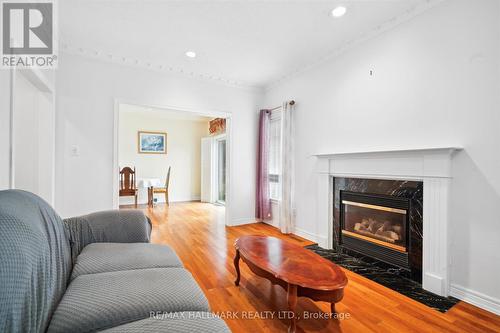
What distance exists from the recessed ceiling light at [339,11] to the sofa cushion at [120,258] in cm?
267

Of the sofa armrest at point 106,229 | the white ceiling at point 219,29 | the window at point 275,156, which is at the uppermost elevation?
the white ceiling at point 219,29

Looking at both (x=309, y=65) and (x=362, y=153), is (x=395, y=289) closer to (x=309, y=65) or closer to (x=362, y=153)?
(x=362, y=153)

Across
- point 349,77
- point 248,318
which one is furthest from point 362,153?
point 248,318

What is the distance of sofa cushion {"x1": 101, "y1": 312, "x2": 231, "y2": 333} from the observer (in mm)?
904

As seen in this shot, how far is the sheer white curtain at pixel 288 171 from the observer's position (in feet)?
12.7

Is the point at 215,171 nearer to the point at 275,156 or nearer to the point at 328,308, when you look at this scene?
the point at 275,156

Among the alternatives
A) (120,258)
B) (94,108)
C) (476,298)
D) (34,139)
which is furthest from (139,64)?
(476,298)

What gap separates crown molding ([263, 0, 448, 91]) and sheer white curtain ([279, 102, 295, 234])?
606mm

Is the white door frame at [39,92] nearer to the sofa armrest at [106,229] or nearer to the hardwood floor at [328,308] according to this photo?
the sofa armrest at [106,229]

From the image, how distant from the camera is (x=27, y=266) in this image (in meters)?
0.89

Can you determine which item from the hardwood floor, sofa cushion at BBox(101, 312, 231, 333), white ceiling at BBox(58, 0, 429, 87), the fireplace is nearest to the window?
white ceiling at BBox(58, 0, 429, 87)

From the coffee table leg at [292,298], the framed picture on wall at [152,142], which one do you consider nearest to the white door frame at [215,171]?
the framed picture on wall at [152,142]

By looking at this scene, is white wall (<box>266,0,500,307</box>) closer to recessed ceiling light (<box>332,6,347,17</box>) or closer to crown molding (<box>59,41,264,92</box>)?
recessed ceiling light (<box>332,6,347,17</box>)

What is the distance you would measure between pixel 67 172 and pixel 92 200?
48 centimetres
